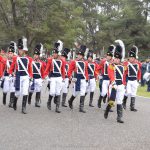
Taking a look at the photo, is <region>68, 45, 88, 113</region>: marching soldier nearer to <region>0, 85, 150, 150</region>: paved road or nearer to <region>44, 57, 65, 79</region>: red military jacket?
<region>44, 57, 65, 79</region>: red military jacket

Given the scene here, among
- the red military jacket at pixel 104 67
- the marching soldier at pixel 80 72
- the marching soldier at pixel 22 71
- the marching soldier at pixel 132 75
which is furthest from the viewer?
the red military jacket at pixel 104 67

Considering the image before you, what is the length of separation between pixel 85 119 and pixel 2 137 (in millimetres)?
3674

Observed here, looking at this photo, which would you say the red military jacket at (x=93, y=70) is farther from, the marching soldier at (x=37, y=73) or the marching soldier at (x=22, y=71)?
the marching soldier at (x=22, y=71)

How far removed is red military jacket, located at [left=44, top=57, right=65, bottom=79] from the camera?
14938 millimetres

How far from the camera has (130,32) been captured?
50.5 meters

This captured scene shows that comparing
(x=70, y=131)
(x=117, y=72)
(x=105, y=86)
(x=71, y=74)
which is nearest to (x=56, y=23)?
(x=105, y=86)

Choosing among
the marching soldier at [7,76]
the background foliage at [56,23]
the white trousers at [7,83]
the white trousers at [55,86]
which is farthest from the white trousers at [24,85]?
the background foliage at [56,23]

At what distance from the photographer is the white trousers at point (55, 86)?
1488cm

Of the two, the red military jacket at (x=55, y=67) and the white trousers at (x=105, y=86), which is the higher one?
the red military jacket at (x=55, y=67)

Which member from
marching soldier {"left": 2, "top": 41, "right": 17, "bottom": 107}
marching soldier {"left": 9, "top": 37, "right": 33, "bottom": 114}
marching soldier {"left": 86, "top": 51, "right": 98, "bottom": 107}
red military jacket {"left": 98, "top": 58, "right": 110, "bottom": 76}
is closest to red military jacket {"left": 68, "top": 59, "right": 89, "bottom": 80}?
red military jacket {"left": 98, "top": 58, "right": 110, "bottom": 76}

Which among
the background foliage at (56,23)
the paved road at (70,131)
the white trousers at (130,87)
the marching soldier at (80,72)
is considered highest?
the background foliage at (56,23)

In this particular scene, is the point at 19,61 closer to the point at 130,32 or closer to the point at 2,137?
the point at 2,137

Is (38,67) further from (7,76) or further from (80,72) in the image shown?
(80,72)

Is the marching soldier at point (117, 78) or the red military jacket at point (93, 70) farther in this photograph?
the red military jacket at point (93, 70)
